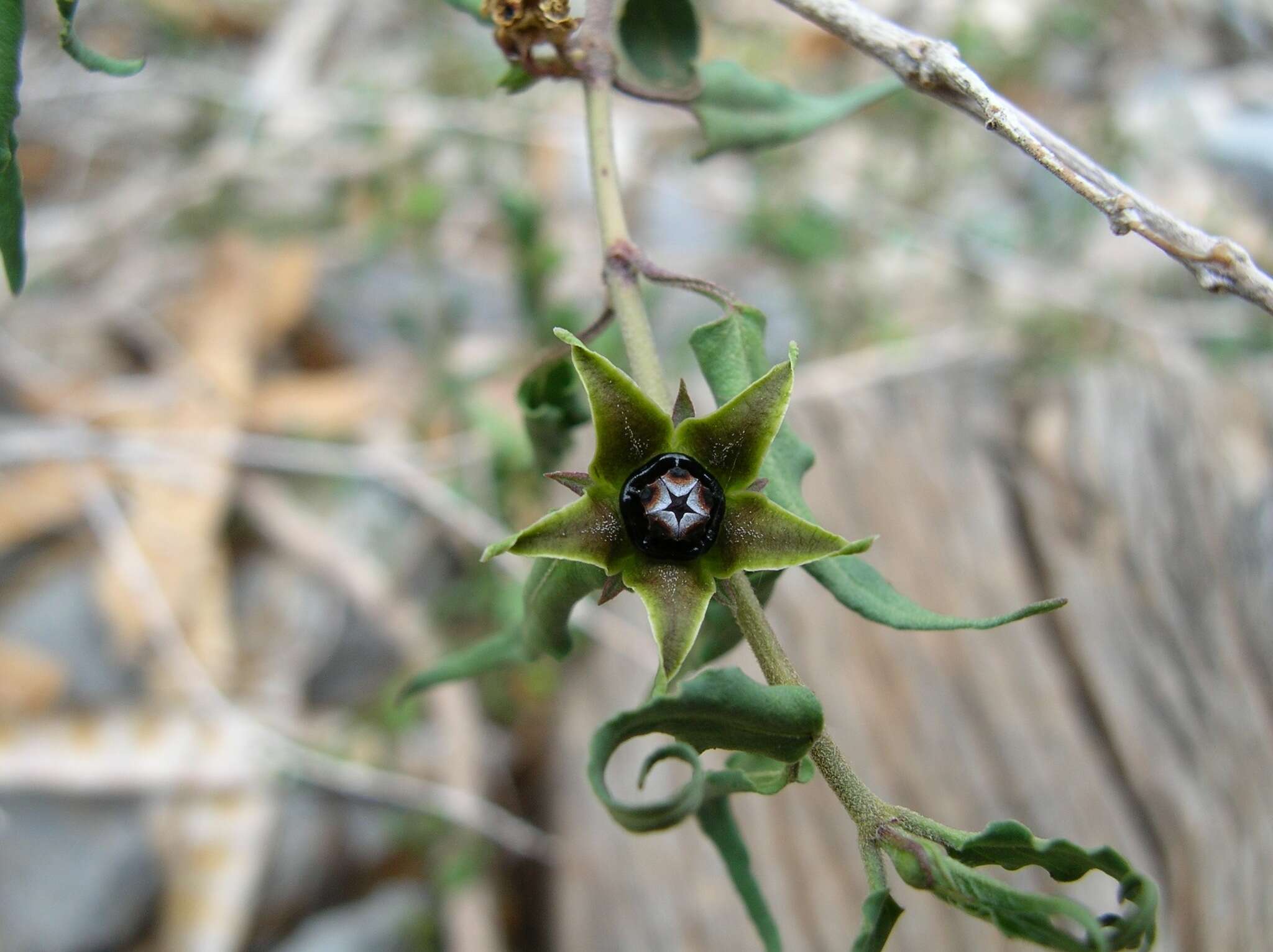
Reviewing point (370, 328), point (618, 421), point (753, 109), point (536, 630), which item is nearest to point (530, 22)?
point (753, 109)

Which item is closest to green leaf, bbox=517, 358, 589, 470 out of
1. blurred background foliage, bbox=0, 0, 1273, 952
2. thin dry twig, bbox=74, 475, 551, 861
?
blurred background foliage, bbox=0, 0, 1273, 952

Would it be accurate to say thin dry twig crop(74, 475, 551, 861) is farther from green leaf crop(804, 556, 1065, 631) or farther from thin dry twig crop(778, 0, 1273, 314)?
thin dry twig crop(778, 0, 1273, 314)

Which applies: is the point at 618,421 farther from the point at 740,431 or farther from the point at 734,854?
the point at 734,854

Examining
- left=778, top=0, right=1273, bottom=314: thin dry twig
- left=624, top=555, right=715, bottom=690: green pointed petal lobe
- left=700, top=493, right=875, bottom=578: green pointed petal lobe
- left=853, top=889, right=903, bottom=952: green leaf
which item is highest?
left=778, top=0, right=1273, bottom=314: thin dry twig

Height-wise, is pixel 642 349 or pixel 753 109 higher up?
pixel 753 109

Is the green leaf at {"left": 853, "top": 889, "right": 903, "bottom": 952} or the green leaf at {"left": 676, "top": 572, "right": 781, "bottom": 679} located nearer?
the green leaf at {"left": 853, "top": 889, "right": 903, "bottom": 952}
